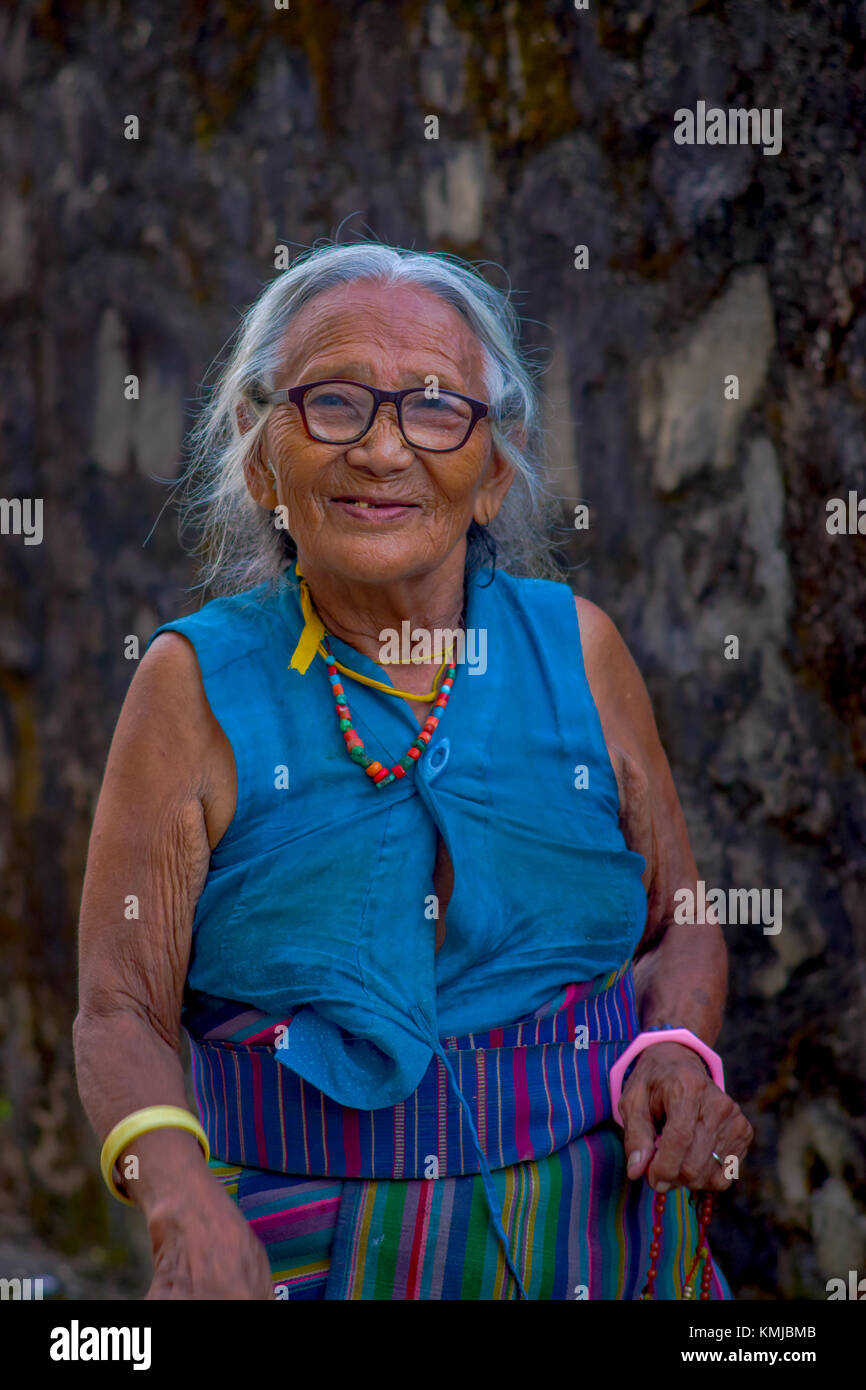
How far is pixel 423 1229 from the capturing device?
5.70ft

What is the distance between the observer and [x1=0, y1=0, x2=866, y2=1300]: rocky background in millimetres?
2727

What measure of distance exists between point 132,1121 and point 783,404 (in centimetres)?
198

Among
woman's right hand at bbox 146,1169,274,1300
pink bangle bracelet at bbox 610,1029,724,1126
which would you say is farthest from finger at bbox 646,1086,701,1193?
woman's right hand at bbox 146,1169,274,1300

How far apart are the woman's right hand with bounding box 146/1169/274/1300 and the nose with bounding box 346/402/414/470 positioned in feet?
3.21

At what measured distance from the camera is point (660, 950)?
6.98ft

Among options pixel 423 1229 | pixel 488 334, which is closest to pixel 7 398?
pixel 488 334

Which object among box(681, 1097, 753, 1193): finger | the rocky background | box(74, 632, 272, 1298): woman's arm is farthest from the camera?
the rocky background

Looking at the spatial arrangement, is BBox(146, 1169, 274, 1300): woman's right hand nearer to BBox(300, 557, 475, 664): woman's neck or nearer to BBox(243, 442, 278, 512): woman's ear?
BBox(300, 557, 475, 664): woman's neck

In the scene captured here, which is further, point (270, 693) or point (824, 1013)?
point (824, 1013)

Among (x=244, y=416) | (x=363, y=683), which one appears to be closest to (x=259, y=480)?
(x=244, y=416)

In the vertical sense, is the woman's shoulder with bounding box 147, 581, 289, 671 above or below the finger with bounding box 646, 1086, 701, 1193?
above

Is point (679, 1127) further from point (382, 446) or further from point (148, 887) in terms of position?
point (382, 446)

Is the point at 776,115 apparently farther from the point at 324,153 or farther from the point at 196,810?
the point at 196,810

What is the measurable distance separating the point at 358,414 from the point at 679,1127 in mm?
1102
